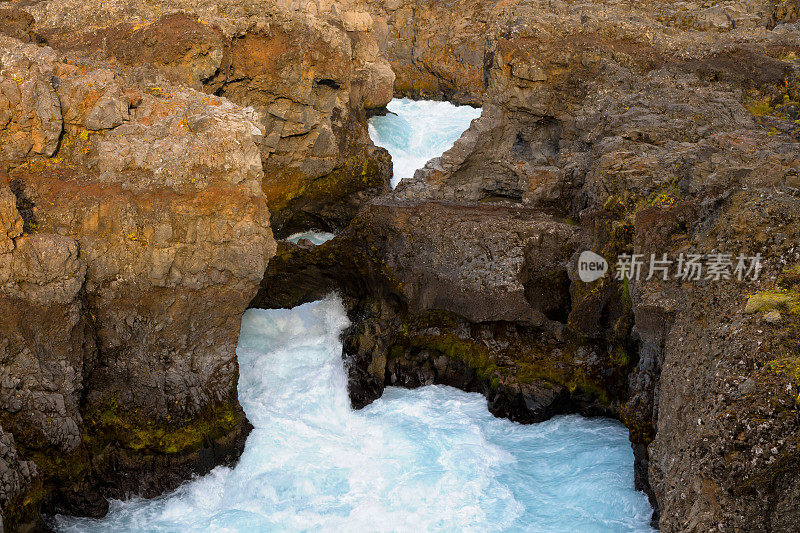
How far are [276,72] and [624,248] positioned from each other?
1449 cm

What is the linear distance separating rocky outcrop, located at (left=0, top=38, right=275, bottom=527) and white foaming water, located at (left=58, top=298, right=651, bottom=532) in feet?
3.94

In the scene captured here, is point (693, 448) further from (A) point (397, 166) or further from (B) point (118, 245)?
(A) point (397, 166)

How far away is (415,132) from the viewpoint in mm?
38625

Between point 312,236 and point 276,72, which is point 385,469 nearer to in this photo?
point 312,236

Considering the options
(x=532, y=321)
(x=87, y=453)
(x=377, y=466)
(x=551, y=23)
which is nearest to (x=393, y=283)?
(x=532, y=321)

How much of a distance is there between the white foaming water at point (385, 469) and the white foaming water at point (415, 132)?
42.6 feet

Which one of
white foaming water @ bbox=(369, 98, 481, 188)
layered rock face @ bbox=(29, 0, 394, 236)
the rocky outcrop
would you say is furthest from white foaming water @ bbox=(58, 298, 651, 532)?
white foaming water @ bbox=(369, 98, 481, 188)

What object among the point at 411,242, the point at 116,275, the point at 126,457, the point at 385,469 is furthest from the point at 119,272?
the point at 411,242

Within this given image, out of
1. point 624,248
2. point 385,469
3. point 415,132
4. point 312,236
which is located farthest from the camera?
point 415,132

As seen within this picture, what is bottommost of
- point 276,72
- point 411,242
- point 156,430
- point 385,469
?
point 385,469

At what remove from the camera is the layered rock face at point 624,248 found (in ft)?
41.4

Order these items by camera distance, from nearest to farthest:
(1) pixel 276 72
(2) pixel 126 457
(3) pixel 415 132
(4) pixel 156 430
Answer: (2) pixel 126 457 → (4) pixel 156 430 → (1) pixel 276 72 → (3) pixel 415 132

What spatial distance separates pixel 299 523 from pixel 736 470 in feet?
30.5

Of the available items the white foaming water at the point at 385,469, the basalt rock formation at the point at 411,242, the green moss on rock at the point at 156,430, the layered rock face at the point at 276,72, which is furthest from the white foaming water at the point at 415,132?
the green moss on rock at the point at 156,430
